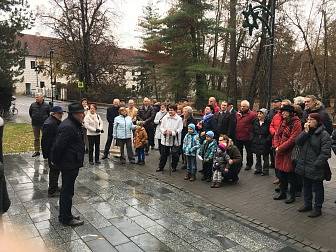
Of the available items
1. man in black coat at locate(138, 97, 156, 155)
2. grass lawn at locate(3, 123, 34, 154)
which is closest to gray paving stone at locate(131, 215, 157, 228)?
man in black coat at locate(138, 97, 156, 155)

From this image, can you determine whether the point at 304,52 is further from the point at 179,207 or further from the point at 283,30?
the point at 179,207

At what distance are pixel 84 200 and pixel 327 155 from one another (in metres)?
4.66

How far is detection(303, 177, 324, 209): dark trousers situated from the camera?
6.23 metres

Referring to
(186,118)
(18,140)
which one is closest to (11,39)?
(18,140)

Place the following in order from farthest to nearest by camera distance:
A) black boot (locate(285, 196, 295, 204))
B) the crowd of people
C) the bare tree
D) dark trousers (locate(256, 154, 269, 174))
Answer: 1. the bare tree
2. dark trousers (locate(256, 154, 269, 174))
3. black boot (locate(285, 196, 295, 204))
4. the crowd of people

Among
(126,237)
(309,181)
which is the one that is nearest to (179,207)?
(126,237)

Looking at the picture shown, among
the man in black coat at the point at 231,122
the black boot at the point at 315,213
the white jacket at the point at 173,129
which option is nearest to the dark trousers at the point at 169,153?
the white jacket at the point at 173,129

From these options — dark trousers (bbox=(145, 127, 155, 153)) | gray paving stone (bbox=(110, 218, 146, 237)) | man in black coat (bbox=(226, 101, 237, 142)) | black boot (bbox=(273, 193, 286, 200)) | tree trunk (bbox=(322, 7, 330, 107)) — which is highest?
tree trunk (bbox=(322, 7, 330, 107))

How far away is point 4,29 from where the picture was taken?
22734 millimetres

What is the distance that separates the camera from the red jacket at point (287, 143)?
6.95 m

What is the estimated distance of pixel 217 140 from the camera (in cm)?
942

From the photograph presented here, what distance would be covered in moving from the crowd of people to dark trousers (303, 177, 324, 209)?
0.06ft

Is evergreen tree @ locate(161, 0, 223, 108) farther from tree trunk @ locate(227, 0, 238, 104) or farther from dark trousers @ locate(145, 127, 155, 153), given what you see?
dark trousers @ locate(145, 127, 155, 153)

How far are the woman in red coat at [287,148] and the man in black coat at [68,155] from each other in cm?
385
